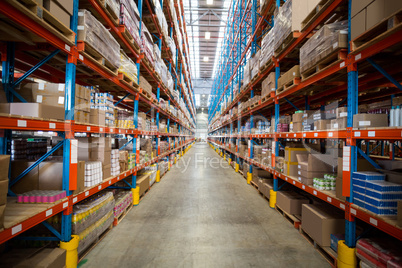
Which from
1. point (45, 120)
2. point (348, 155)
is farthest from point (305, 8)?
point (45, 120)

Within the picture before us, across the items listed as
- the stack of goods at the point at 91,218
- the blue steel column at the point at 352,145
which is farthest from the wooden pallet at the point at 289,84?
the stack of goods at the point at 91,218

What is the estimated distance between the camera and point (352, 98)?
2586 millimetres

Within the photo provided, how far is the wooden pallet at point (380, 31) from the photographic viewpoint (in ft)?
6.62

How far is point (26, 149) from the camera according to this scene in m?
3.35

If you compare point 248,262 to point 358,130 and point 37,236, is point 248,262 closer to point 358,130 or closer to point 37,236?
point 358,130

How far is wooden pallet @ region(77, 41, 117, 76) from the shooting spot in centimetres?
281

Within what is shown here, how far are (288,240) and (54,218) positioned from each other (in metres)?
3.58

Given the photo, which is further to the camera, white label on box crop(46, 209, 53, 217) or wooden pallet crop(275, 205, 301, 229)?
wooden pallet crop(275, 205, 301, 229)

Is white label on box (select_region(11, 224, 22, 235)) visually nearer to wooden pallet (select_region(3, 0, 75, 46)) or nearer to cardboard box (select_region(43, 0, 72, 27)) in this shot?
wooden pallet (select_region(3, 0, 75, 46))

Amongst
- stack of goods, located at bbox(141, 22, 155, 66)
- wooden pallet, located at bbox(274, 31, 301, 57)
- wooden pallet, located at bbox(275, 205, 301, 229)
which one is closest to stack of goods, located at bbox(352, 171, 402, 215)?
wooden pallet, located at bbox(275, 205, 301, 229)

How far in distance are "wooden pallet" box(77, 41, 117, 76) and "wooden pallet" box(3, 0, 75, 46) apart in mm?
204

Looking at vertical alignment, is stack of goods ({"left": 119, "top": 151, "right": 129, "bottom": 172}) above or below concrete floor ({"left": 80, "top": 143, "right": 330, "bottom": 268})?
above

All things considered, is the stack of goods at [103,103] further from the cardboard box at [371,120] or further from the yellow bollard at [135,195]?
the cardboard box at [371,120]

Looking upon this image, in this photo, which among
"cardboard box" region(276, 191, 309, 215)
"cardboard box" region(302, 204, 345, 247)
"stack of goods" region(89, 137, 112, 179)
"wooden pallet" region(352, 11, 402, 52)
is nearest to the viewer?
"wooden pallet" region(352, 11, 402, 52)
